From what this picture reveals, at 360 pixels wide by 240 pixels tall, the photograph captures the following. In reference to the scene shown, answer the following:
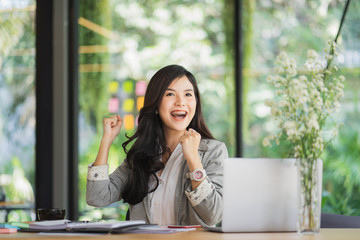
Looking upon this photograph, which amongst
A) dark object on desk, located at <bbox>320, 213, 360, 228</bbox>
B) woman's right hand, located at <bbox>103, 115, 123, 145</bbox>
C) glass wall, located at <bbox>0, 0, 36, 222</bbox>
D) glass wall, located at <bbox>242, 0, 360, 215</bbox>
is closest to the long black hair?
woman's right hand, located at <bbox>103, 115, 123, 145</bbox>

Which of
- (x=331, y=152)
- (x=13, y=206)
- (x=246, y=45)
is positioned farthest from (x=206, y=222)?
(x=13, y=206)

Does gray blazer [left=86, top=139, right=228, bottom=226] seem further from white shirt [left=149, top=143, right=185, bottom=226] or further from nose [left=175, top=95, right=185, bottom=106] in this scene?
nose [left=175, top=95, right=185, bottom=106]

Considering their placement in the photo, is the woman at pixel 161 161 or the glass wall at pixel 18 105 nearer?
the woman at pixel 161 161

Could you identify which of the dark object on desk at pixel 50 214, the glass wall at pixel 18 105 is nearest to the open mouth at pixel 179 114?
the dark object on desk at pixel 50 214

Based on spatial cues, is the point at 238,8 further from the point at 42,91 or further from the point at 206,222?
the point at 206,222

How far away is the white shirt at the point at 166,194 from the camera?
2.68 metres

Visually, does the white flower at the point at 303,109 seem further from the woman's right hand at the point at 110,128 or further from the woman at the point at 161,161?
the woman's right hand at the point at 110,128

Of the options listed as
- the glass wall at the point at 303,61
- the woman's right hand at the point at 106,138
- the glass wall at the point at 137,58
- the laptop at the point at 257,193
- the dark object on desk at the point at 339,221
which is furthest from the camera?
the glass wall at the point at 137,58

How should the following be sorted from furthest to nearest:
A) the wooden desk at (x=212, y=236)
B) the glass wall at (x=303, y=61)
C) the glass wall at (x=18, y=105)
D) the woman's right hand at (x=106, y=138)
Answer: the glass wall at (x=18, y=105)
the glass wall at (x=303, y=61)
the woman's right hand at (x=106, y=138)
the wooden desk at (x=212, y=236)

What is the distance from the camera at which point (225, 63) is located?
15.9 ft

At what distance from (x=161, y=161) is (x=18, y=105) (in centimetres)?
250

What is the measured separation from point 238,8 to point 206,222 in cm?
266

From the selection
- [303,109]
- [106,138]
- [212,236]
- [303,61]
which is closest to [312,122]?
[303,109]

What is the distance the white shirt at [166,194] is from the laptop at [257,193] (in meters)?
0.77
